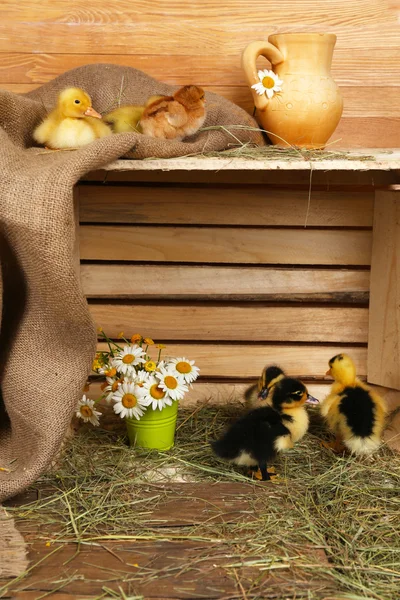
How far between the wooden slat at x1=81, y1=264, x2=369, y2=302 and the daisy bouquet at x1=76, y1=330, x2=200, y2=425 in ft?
1.16

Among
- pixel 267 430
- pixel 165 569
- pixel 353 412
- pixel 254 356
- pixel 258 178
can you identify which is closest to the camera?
pixel 165 569

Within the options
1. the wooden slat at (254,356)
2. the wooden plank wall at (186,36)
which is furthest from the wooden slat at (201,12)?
the wooden slat at (254,356)

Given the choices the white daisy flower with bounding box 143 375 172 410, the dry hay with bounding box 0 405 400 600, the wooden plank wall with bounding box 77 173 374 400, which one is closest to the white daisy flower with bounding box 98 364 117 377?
the white daisy flower with bounding box 143 375 172 410

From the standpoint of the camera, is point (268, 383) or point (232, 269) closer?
point (268, 383)

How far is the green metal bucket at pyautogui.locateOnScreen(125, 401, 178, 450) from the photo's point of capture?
2.14m

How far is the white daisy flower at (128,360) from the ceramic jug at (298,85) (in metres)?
0.75

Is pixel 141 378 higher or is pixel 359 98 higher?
pixel 359 98

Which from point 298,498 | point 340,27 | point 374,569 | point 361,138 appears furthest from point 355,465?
point 340,27

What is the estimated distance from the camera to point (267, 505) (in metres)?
1.84

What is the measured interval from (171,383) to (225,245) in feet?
2.02

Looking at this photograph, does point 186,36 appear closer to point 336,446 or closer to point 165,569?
point 336,446

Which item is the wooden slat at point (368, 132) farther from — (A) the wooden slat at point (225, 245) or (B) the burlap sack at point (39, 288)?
(B) the burlap sack at point (39, 288)

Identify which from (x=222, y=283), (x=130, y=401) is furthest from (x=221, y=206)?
(x=130, y=401)

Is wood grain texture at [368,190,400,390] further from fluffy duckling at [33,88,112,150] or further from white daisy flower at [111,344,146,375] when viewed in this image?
fluffy duckling at [33,88,112,150]
